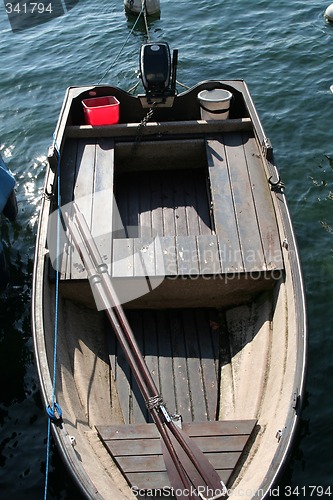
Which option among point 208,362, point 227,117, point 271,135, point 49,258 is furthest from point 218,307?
point 271,135

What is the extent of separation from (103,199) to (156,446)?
164 inches

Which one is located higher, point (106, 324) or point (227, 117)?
point (227, 117)

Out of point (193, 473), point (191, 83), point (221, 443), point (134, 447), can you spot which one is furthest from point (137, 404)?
point (191, 83)

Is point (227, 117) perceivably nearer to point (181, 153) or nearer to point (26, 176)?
point (181, 153)

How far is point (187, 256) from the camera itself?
732 centimetres

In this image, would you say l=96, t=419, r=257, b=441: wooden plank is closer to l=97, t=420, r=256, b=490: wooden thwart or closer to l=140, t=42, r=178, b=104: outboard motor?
l=97, t=420, r=256, b=490: wooden thwart

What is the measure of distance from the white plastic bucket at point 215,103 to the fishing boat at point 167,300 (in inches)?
1.6

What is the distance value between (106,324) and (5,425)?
2.23 metres

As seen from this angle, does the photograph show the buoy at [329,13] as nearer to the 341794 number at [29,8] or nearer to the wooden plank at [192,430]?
the 341794 number at [29,8]

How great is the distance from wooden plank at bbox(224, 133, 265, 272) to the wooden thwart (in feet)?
7.48

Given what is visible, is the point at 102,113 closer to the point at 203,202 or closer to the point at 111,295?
the point at 203,202

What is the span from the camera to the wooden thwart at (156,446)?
544cm

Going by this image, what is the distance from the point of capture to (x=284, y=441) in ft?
17.1

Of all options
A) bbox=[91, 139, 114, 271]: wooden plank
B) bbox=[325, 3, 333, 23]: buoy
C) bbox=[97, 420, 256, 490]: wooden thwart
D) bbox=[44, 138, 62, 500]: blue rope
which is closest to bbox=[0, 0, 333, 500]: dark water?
bbox=[325, 3, 333, 23]: buoy
